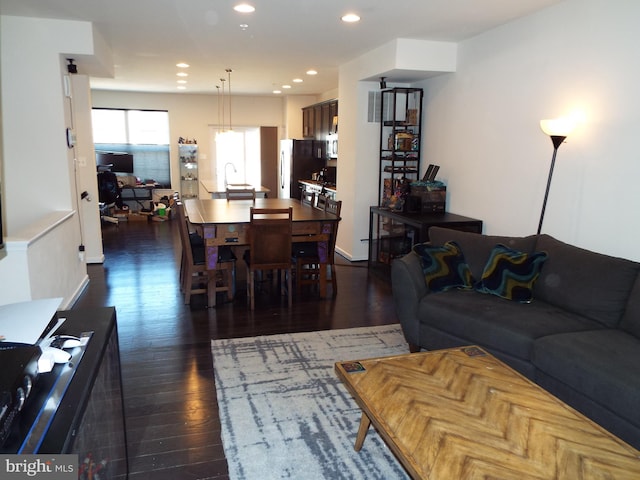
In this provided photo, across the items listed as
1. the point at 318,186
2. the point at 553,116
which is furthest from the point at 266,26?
the point at 318,186

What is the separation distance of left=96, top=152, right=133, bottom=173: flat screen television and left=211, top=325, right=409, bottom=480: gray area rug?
7682 millimetres

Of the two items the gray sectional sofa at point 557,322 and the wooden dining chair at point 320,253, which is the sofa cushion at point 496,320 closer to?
the gray sectional sofa at point 557,322

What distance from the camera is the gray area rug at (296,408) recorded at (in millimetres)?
2174

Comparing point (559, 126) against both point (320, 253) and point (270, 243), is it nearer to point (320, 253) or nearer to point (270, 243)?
point (320, 253)

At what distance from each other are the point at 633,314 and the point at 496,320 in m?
0.75

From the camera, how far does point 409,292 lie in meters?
→ 3.30

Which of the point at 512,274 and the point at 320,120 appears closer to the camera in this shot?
the point at 512,274

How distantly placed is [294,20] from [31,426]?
12.6 ft

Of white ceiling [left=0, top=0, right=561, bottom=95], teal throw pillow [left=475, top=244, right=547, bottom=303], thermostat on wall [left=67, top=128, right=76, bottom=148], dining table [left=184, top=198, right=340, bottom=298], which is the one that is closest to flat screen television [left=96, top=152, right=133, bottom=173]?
white ceiling [left=0, top=0, right=561, bottom=95]

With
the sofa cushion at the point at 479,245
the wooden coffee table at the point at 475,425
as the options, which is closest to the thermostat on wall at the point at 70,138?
the sofa cushion at the point at 479,245

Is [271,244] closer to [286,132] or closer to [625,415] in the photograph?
[625,415]

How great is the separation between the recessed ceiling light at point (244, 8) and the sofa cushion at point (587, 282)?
117 inches

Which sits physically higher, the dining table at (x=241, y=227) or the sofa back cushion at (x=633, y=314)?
the dining table at (x=241, y=227)

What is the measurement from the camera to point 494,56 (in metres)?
4.37
